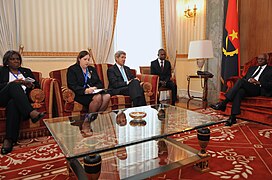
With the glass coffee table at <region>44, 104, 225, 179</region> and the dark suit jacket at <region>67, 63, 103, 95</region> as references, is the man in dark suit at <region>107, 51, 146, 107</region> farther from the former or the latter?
the glass coffee table at <region>44, 104, 225, 179</region>

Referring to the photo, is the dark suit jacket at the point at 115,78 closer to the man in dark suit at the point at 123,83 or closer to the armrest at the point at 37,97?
the man in dark suit at the point at 123,83

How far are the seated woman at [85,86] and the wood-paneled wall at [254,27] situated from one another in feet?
10.0

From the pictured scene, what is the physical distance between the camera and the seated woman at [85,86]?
3209 mm

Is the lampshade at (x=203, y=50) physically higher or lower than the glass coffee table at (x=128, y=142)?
higher

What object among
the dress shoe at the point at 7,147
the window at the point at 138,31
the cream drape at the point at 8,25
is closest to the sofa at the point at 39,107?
the dress shoe at the point at 7,147

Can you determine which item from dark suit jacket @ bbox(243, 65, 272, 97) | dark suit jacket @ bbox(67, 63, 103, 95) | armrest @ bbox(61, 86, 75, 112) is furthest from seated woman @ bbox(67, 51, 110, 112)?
dark suit jacket @ bbox(243, 65, 272, 97)

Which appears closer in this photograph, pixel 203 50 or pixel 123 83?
pixel 123 83

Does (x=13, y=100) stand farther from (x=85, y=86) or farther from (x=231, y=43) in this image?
(x=231, y=43)

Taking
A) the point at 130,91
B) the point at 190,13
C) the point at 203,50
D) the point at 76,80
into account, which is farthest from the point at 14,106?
the point at 190,13

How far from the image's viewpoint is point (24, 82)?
111 inches

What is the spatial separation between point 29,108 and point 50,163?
756mm

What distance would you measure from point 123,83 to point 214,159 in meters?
1.97

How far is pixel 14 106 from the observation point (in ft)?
8.52

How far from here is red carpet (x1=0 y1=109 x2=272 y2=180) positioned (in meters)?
1.91
